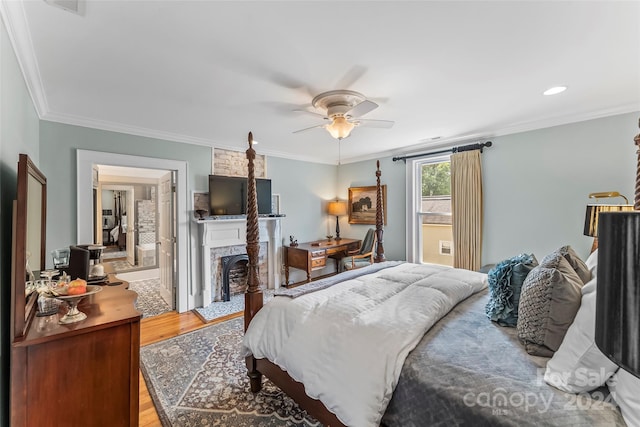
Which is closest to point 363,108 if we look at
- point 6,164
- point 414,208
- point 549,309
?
point 549,309

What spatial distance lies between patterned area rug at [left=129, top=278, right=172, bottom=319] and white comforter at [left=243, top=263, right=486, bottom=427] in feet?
8.23

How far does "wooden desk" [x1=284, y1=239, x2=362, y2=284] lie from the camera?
4.39 meters

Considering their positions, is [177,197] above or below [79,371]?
above

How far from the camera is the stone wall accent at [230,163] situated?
397 cm

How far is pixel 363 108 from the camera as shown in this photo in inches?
88.4

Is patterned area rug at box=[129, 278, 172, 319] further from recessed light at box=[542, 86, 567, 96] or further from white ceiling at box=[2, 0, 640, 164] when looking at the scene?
recessed light at box=[542, 86, 567, 96]

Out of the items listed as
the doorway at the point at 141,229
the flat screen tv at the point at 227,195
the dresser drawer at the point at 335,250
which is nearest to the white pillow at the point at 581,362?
the doorway at the point at 141,229

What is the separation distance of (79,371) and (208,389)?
1080 mm

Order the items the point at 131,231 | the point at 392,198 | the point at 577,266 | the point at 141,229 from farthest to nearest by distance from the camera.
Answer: the point at 131,231 < the point at 141,229 < the point at 392,198 < the point at 577,266

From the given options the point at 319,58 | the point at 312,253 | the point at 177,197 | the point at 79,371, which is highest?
the point at 319,58

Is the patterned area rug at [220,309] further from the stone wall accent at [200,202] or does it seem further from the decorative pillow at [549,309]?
the decorative pillow at [549,309]

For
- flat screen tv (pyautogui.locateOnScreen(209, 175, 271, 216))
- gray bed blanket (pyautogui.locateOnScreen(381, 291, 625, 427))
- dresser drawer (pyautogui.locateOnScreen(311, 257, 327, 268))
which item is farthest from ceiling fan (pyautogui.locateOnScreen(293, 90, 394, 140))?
dresser drawer (pyautogui.locateOnScreen(311, 257, 327, 268))

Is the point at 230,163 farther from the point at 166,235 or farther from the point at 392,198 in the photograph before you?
the point at 392,198

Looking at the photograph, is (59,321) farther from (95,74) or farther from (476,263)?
(476,263)
